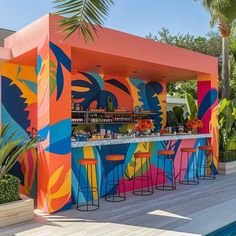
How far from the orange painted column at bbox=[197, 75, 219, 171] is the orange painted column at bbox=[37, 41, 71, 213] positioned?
4937 mm

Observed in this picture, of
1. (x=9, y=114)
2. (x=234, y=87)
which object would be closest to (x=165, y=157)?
(x=9, y=114)

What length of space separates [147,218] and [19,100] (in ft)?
13.1

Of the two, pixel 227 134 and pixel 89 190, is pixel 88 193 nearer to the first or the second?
pixel 89 190

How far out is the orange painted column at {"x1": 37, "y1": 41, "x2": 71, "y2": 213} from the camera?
5379 mm

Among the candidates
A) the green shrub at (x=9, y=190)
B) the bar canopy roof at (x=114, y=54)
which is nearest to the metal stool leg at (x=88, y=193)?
the green shrub at (x=9, y=190)

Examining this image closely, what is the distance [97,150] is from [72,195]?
3.42ft

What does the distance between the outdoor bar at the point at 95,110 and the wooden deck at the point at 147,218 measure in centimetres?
53

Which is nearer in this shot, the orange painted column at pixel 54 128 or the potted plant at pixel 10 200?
the potted plant at pixel 10 200

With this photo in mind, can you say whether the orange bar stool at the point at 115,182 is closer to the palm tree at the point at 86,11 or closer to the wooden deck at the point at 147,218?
the wooden deck at the point at 147,218

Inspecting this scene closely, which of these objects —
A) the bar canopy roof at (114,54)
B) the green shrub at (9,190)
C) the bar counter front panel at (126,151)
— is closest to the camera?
the green shrub at (9,190)

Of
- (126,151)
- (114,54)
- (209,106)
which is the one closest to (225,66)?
(209,106)

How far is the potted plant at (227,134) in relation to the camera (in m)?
9.33

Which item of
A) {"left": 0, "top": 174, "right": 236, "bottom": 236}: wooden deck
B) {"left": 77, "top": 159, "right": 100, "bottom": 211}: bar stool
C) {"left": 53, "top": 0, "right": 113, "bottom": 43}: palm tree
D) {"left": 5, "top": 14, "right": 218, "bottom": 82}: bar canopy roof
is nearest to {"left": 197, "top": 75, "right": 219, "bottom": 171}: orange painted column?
{"left": 5, "top": 14, "right": 218, "bottom": 82}: bar canopy roof

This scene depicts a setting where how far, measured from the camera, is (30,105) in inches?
285
